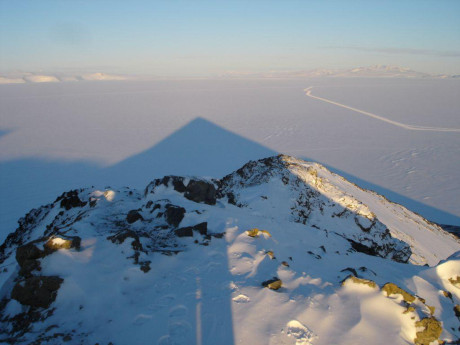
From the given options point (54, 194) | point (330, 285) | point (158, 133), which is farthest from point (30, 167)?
point (330, 285)

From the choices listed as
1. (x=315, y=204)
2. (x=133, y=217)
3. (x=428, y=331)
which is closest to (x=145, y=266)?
(x=133, y=217)

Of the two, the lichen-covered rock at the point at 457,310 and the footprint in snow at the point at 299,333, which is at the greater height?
the footprint in snow at the point at 299,333

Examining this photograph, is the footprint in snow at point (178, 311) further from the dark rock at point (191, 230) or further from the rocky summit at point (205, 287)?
the dark rock at point (191, 230)

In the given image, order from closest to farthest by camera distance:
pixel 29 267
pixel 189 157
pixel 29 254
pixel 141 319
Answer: pixel 141 319 < pixel 29 267 < pixel 29 254 < pixel 189 157

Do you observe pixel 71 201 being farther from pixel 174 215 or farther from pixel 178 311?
pixel 178 311

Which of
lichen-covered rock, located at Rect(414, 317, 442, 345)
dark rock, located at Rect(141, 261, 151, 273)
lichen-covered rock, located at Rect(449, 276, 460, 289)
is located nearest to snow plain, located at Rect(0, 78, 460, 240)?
dark rock, located at Rect(141, 261, 151, 273)

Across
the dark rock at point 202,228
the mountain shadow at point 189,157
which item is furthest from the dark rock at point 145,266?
the mountain shadow at point 189,157

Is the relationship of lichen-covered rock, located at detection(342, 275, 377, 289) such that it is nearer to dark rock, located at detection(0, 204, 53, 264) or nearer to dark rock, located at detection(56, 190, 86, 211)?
dark rock, located at detection(56, 190, 86, 211)
